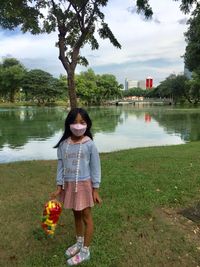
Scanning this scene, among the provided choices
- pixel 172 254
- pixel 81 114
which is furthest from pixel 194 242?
pixel 81 114

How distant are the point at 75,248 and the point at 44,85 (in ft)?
257

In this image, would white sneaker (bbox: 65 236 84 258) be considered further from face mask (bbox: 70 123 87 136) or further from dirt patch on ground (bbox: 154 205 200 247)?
dirt patch on ground (bbox: 154 205 200 247)

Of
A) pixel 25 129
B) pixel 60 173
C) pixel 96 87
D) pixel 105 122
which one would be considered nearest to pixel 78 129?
pixel 60 173

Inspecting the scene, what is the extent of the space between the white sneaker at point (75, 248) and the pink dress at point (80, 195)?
1.52 feet

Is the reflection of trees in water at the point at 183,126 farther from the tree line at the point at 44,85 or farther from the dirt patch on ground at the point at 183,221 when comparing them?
the tree line at the point at 44,85

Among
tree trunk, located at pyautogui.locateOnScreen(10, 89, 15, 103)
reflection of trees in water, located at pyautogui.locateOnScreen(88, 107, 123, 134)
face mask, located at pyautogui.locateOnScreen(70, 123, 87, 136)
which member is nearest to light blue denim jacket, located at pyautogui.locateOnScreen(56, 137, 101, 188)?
face mask, located at pyautogui.locateOnScreen(70, 123, 87, 136)

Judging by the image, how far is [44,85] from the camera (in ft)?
264

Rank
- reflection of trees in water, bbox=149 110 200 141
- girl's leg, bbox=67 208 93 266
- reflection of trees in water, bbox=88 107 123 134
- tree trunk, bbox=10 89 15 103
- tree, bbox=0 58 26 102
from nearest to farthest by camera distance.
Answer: girl's leg, bbox=67 208 93 266 → reflection of trees in water, bbox=149 110 200 141 → reflection of trees in water, bbox=88 107 123 134 → tree, bbox=0 58 26 102 → tree trunk, bbox=10 89 15 103

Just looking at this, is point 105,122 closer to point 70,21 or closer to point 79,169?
point 70,21

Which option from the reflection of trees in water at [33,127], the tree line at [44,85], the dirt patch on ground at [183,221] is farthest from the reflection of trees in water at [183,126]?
the tree line at [44,85]

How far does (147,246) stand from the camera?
4266 millimetres

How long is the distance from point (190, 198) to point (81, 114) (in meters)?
3.12

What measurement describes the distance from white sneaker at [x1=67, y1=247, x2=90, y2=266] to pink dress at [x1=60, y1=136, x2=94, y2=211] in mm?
487

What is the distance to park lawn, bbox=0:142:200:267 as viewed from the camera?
402 centimetres
